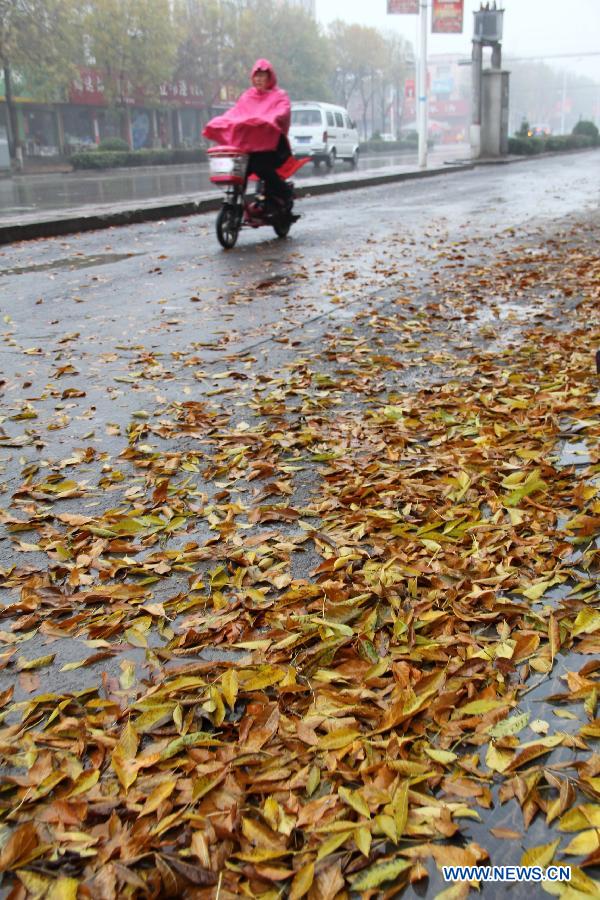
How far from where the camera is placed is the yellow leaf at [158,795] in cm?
179

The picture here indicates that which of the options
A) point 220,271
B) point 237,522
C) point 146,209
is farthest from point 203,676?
point 146,209

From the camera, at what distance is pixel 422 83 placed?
29062 mm

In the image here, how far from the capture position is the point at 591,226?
39.4ft

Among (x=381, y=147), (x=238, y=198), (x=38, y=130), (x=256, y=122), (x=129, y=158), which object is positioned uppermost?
(x=38, y=130)

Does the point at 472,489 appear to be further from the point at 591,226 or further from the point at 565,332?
the point at 591,226

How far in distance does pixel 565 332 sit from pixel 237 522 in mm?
3500

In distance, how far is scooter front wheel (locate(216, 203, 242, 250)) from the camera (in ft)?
33.1

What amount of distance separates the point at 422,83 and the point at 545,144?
1353 centimetres

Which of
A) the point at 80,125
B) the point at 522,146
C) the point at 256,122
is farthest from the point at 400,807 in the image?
the point at 80,125

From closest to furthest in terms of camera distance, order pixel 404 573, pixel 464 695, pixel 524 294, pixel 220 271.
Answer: pixel 464 695 → pixel 404 573 → pixel 524 294 → pixel 220 271

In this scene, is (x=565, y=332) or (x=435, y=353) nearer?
(x=435, y=353)

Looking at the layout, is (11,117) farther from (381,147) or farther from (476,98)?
(381,147)

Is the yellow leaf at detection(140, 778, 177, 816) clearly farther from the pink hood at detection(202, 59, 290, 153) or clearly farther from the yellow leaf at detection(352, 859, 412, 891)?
the pink hood at detection(202, 59, 290, 153)

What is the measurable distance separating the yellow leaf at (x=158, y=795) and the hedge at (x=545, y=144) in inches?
1517
